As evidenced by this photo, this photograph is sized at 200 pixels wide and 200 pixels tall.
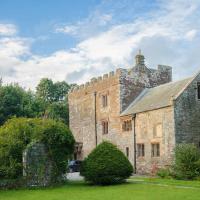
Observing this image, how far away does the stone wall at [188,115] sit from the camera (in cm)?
3703

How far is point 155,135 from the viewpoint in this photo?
39250mm

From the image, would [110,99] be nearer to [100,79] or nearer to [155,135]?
[100,79]

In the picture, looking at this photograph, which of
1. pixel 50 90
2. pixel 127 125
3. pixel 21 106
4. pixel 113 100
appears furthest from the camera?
pixel 50 90

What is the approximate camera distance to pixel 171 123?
121 feet

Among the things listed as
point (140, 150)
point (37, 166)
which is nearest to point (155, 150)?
point (140, 150)

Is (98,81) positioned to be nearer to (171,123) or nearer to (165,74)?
(165,74)

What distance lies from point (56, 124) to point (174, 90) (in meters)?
13.3

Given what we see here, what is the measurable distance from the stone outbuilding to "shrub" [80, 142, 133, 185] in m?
8.15

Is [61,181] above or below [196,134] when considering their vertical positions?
below

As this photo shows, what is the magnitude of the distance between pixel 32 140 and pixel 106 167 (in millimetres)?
5488

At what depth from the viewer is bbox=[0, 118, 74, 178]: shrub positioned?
3036 cm

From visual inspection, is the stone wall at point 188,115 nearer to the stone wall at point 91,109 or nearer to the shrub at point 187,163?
the shrub at point 187,163

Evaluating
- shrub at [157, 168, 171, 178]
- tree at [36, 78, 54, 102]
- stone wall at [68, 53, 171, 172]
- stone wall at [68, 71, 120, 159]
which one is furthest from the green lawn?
tree at [36, 78, 54, 102]

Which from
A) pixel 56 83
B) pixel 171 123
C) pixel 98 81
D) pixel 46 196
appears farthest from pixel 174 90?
pixel 56 83
